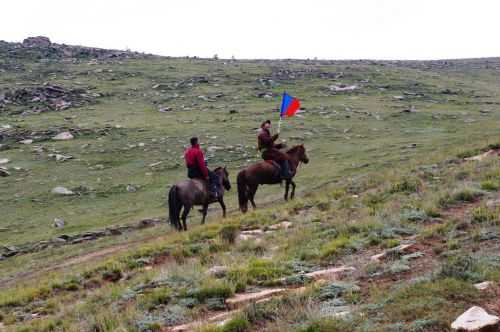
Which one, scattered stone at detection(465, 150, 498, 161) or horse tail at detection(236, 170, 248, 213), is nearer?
scattered stone at detection(465, 150, 498, 161)

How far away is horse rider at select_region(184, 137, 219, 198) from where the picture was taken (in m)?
16.4

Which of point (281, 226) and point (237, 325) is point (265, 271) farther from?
point (281, 226)

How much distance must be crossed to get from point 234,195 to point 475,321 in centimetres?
1736

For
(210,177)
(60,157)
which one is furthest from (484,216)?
(60,157)

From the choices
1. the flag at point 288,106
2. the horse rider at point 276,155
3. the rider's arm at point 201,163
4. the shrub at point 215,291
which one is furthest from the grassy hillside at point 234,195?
the flag at point 288,106

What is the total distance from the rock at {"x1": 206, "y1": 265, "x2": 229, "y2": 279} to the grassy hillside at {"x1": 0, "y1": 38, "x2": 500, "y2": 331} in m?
0.10

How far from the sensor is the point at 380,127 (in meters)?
Answer: 33.6

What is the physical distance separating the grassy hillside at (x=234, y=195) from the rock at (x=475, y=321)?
0.18 metres

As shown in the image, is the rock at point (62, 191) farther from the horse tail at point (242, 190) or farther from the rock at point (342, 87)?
the rock at point (342, 87)

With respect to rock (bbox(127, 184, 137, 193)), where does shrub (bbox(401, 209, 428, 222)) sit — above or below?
above

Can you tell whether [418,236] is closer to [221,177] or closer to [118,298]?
[118,298]

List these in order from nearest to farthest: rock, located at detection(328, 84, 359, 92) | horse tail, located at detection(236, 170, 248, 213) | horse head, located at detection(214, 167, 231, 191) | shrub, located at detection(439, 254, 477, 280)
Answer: shrub, located at detection(439, 254, 477, 280) < horse tail, located at detection(236, 170, 248, 213) < horse head, located at detection(214, 167, 231, 191) < rock, located at detection(328, 84, 359, 92)

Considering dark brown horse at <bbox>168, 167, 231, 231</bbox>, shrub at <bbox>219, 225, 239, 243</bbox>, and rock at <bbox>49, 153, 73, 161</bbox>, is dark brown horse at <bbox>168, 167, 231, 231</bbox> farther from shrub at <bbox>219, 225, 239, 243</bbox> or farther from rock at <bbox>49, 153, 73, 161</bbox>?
rock at <bbox>49, 153, 73, 161</bbox>

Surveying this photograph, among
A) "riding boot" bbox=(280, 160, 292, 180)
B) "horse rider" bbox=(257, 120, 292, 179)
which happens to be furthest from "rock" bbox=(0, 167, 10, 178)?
"riding boot" bbox=(280, 160, 292, 180)
